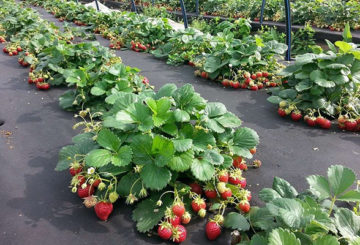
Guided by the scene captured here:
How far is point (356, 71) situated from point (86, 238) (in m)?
2.98

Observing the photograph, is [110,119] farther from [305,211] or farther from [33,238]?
[305,211]

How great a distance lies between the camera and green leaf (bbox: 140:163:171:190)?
1681mm

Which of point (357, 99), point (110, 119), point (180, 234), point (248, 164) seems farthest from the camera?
point (357, 99)

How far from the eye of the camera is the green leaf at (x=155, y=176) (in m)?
1.68

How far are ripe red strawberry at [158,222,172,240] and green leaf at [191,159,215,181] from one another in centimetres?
32

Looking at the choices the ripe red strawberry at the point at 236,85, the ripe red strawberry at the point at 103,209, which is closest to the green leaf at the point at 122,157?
the ripe red strawberry at the point at 103,209

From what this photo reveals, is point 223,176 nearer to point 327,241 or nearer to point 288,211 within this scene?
point 288,211

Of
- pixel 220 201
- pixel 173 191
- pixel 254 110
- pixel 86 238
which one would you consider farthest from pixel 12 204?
pixel 254 110

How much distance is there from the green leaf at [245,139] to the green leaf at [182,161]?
20.2 inches

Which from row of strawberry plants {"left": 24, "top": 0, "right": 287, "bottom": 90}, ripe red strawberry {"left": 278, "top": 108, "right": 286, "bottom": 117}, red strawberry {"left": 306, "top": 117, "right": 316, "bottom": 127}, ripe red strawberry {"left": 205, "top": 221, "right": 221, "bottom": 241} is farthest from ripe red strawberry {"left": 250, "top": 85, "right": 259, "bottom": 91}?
ripe red strawberry {"left": 205, "top": 221, "right": 221, "bottom": 241}

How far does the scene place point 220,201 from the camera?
1.84 metres

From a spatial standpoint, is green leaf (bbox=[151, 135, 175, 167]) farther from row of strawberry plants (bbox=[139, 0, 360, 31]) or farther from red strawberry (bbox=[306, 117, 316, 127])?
row of strawberry plants (bbox=[139, 0, 360, 31])

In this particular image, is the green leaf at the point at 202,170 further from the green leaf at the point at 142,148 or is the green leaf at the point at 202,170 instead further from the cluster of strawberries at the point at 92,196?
the cluster of strawberries at the point at 92,196

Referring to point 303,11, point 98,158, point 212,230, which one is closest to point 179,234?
point 212,230
